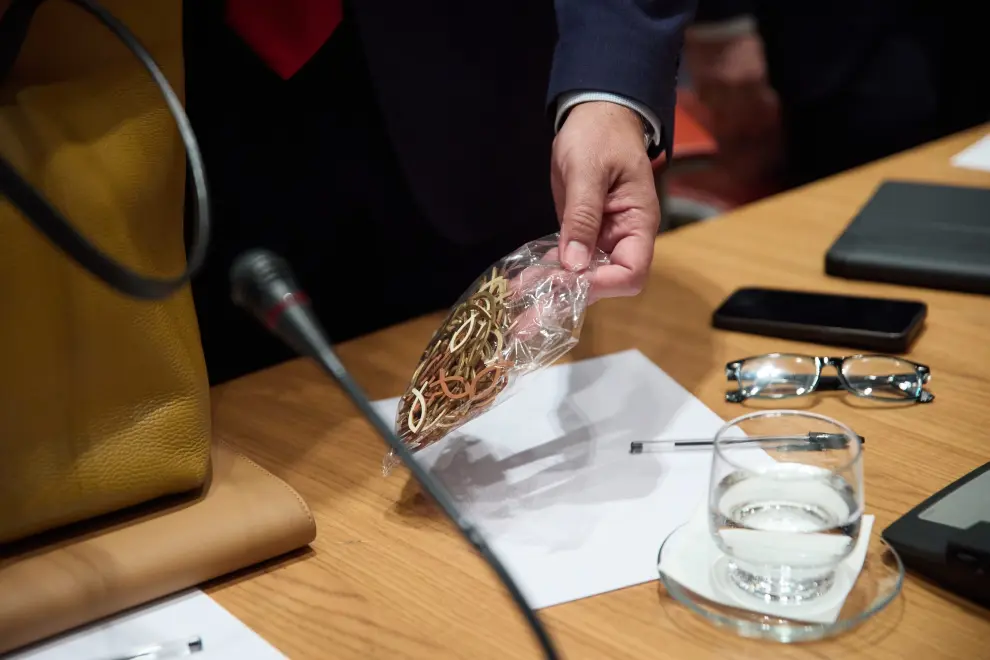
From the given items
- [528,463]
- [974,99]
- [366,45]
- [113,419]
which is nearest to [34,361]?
[113,419]

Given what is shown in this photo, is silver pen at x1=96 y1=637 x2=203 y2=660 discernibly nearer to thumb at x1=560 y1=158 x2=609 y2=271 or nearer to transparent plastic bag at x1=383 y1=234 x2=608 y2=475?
transparent plastic bag at x1=383 y1=234 x2=608 y2=475

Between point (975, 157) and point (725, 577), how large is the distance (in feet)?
2.88

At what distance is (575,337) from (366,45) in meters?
0.39

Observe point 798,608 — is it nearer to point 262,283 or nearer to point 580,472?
point 580,472

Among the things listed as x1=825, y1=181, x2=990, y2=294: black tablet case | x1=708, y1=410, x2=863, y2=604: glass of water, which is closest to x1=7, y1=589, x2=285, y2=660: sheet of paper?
x1=708, y1=410, x2=863, y2=604: glass of water

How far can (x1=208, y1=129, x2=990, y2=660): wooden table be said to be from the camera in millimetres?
604

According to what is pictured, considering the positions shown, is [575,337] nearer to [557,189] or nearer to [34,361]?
[557,189]

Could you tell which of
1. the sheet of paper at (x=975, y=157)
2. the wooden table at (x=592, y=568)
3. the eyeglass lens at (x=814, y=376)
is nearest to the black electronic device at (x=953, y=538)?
the wooden table at (x=592, y=568)

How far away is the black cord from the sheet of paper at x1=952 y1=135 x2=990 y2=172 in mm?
1023

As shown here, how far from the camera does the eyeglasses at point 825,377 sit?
0.84 meters

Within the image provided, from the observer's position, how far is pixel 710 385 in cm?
88

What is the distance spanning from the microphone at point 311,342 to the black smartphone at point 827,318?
1.77ft

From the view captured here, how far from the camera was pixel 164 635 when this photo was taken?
635 millimetres

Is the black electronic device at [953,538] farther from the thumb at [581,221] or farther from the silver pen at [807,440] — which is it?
the thumb at [581,221]
